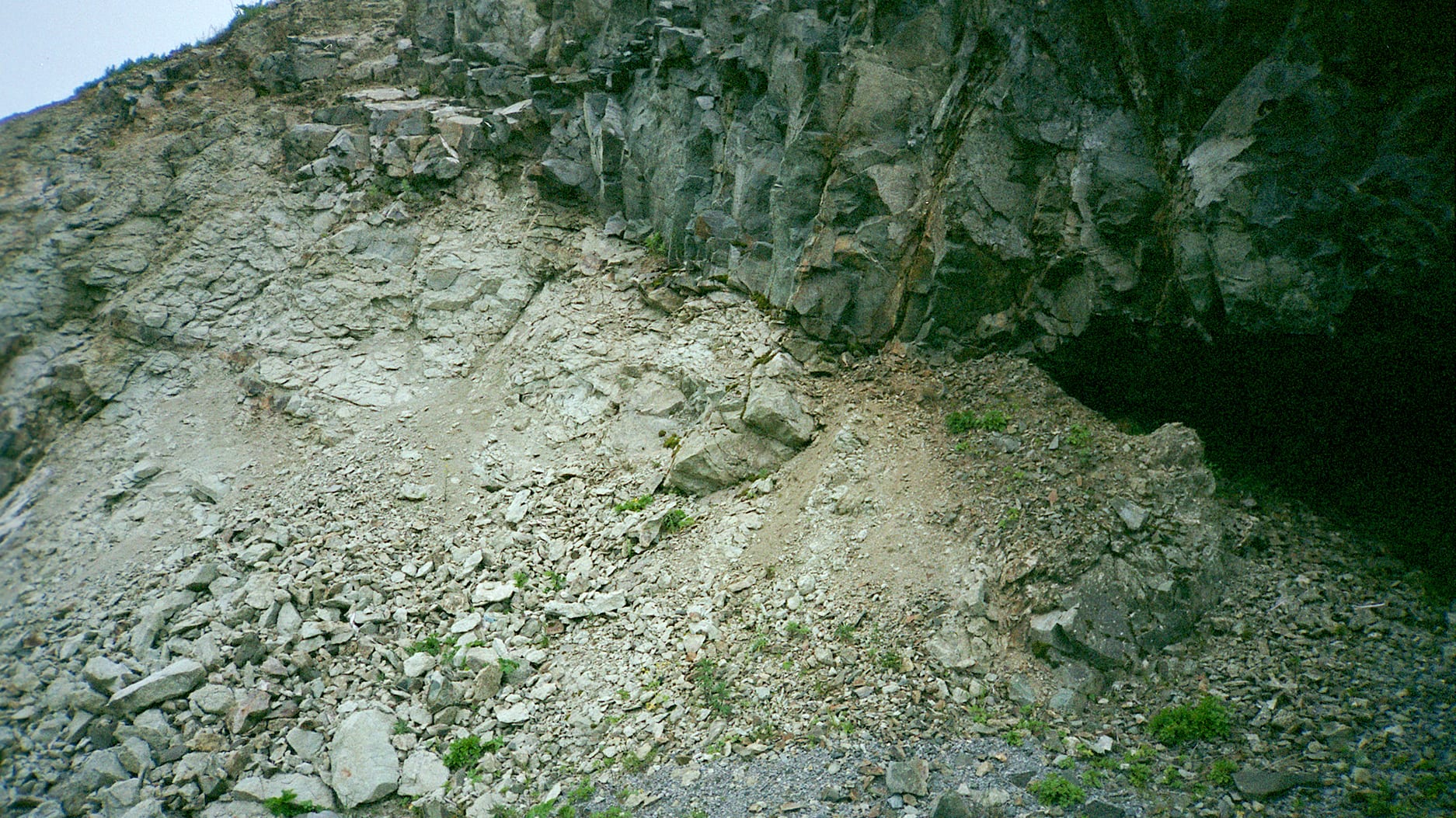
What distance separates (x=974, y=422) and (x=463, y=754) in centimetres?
757

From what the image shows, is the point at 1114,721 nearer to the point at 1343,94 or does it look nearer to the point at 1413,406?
the point at 1413,406

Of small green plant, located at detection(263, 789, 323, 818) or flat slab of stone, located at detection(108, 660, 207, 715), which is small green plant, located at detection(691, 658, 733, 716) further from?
flat slab of stone, located at detection(108, 660, 207, 715)

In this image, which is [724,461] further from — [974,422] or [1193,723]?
Result: [1193,723]

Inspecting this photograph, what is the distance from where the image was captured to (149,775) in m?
8.02

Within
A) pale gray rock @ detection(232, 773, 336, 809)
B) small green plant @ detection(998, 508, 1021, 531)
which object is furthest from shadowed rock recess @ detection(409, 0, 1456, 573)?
pale gray rock @ detection(232, 773, 336, 809)

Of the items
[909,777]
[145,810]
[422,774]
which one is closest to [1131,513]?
[909,777]

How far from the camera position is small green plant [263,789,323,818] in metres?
7.64

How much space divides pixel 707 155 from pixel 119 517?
37.7 ft

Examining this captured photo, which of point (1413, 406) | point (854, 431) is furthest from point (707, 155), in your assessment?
point (1413, 406)

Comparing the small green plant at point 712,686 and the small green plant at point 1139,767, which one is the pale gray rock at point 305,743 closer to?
the small green plant at point 712,686

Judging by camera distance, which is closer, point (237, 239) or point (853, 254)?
point (853, 254)

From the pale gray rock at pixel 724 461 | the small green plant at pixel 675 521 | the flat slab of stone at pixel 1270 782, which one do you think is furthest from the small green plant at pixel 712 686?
the flat slab of stone at pixel 1270 782

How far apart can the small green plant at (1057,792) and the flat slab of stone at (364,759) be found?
21.9ft

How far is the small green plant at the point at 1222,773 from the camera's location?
623 cm
